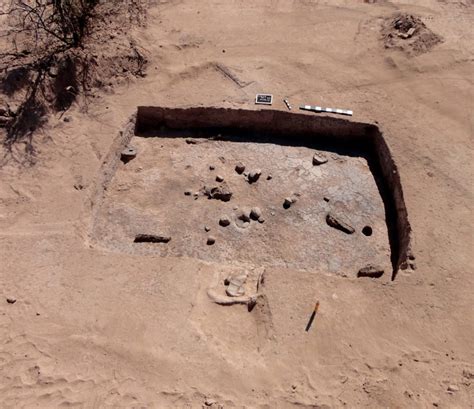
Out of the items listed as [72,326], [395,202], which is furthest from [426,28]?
[72,326]

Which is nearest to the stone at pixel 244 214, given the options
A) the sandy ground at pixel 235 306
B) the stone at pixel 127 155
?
the sandy ground at pixel 235 306

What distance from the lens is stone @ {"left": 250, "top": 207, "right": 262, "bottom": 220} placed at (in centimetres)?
556

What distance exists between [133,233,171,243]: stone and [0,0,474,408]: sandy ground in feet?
1.29

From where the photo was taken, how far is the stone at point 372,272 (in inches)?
194

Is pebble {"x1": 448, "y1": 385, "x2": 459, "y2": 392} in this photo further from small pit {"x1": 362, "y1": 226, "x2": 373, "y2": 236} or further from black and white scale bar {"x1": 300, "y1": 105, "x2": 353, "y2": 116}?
black and white scale bar {"x1": 300, "y1": 105, "x2": 353, "y2": 116}

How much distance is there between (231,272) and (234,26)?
448cm

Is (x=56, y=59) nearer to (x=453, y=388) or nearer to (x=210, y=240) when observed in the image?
(x=210, y=240)

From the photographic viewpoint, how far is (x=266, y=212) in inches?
223

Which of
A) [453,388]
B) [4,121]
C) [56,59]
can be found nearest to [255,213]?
[453,388]

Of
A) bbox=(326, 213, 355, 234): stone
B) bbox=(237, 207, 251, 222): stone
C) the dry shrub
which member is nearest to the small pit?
bbox=(326, 213, 355, 234): stone

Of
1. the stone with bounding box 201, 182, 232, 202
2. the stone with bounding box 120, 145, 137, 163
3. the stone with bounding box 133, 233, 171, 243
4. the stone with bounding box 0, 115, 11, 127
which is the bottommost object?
the stone with bounding box 133, 233, 171, 243

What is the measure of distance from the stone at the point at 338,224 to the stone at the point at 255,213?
33.0 inches

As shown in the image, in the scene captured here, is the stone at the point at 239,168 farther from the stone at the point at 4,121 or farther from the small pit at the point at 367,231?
the stone at the point at 4,121

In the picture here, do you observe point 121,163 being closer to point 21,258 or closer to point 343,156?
point 21,258
